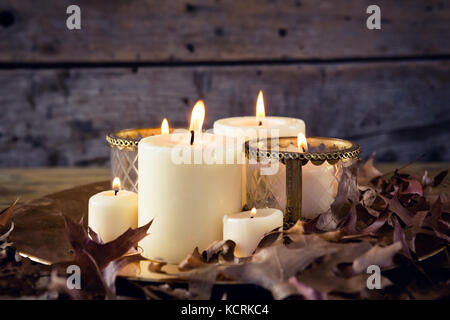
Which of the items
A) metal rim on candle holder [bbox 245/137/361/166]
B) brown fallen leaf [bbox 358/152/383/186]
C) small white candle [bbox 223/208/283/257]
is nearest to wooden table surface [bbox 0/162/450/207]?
brown fallen leaf [bbox 358/152/383/186]

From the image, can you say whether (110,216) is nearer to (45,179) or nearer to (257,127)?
(257,127)

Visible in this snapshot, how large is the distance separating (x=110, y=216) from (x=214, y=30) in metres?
0.94

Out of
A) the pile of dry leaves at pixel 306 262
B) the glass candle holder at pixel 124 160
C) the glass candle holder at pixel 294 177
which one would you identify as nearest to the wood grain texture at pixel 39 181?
the glass candle holder at pixel 124 160

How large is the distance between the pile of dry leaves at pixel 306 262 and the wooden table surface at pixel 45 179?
13.7 inches

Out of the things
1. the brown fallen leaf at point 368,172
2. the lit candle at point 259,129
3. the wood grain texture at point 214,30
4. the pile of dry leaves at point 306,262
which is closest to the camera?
the pile of dry leaves at point 306,262

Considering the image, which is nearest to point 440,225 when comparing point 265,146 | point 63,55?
point 265,146

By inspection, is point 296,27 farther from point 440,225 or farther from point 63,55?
point 440,225

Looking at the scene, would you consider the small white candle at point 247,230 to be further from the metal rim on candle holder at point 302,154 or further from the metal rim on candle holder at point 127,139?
the metal rim on candle holder at point 127,139

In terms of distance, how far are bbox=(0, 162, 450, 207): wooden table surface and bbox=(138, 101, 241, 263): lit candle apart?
0.41 meters

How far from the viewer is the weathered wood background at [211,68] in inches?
58.1

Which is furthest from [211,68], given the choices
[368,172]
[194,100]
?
[368,172]

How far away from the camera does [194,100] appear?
61.0 inches

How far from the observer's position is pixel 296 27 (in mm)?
1509

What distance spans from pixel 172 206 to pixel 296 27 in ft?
3.30
